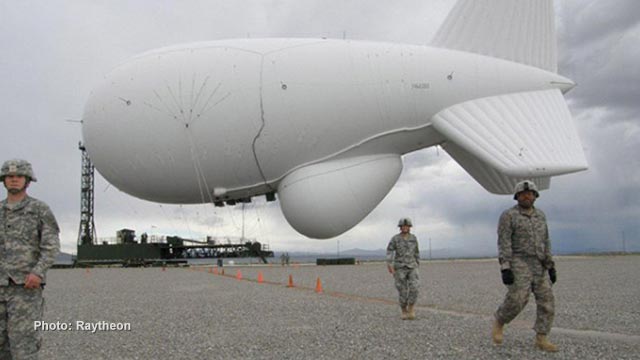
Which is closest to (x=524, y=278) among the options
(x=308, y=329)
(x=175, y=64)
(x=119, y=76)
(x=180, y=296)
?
(x=308, y=329)

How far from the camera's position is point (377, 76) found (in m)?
15.7

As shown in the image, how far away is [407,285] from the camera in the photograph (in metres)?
8.08

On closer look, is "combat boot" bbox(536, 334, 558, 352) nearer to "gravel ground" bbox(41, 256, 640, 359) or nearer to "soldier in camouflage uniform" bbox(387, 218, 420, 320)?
"gravel ground" bbox(41, 256, 640, 359)

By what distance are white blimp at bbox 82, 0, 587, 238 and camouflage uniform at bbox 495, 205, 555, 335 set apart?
943 cm

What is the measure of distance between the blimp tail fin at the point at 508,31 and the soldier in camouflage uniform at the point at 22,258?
14507 mm

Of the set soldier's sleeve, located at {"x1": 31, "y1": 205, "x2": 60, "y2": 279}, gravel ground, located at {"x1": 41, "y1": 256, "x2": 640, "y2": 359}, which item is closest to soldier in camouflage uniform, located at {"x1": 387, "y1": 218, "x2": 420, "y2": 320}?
gravel ground, located at {"x1": 41, "y1": 256, "x2": 640, "y2": 359}

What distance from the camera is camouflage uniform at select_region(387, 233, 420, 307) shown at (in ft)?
26.2

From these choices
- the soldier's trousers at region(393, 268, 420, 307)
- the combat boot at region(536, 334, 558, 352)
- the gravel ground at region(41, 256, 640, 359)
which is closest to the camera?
the combat boot at region(536, 334, 558, 352)

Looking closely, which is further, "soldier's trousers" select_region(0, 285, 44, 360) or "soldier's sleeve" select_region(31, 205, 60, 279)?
"soldier's sleeve" select_region(31, 205, 60, 279)

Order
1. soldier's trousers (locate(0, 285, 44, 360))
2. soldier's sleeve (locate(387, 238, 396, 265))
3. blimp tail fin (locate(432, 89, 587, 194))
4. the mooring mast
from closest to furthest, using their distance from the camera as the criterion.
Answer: soldier's trousers (locate(0, 285, 44, 360)), soldier's sleeve (locate(387, 238, 396, 265)), blimp tail fin (locate(432, 89, 587, 194)), the mooring mast

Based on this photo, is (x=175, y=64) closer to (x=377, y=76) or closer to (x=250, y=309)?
(x=377, y=76)

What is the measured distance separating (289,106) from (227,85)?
2.00 m

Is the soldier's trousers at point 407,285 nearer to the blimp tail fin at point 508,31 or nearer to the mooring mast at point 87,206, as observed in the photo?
the blimp tail fin at point 508,31

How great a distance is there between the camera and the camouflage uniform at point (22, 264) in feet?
13.2
